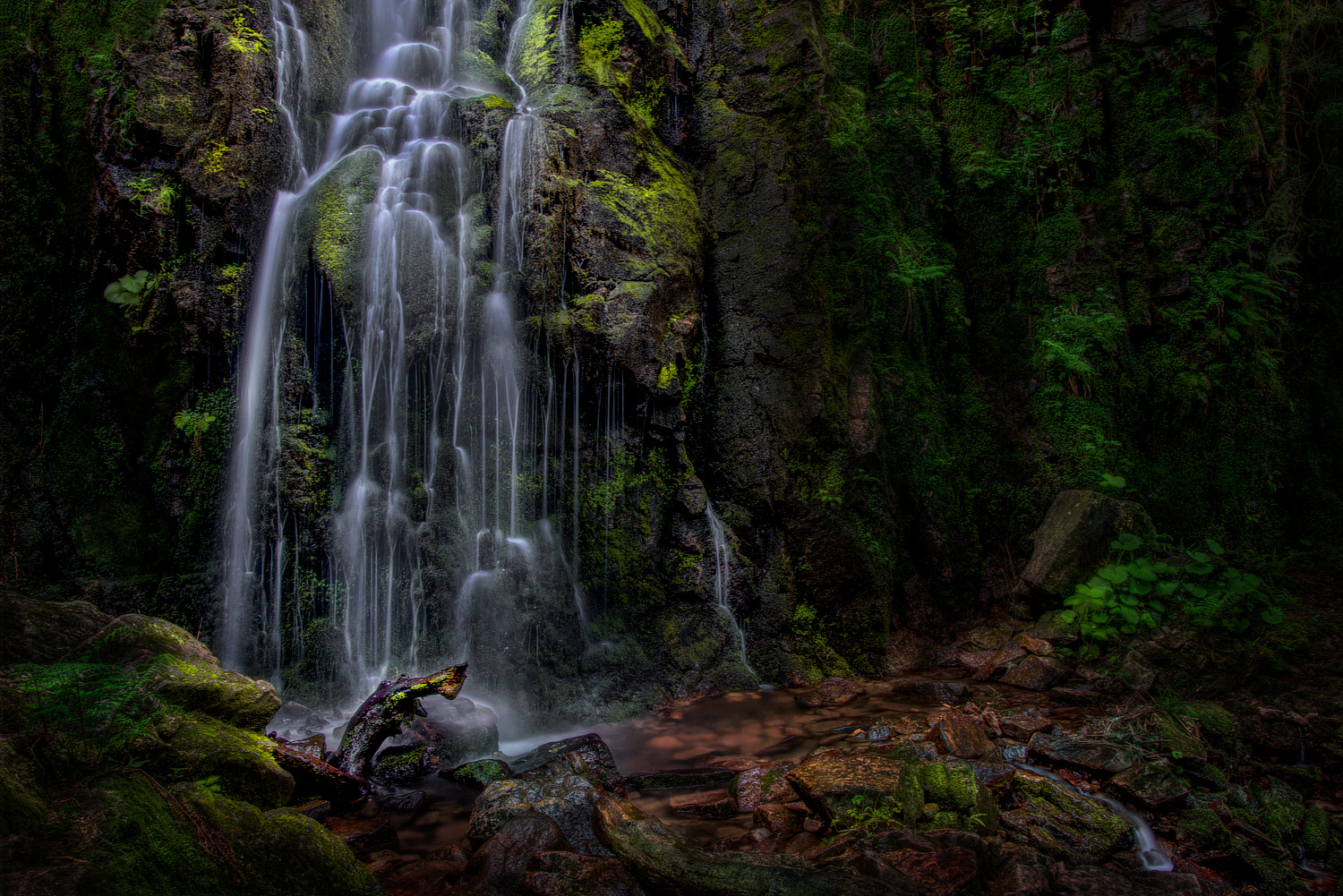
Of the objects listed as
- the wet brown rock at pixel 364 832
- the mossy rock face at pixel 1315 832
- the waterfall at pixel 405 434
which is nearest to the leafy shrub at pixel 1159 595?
the mossy rock face at pixel 1315 832

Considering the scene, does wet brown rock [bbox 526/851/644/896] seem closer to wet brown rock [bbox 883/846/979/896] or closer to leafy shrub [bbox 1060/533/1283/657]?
wet brown rock [bbox 883/846/979/896]

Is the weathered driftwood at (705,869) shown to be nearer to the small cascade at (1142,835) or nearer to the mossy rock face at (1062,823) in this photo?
the mossy rock face at (1062,823)

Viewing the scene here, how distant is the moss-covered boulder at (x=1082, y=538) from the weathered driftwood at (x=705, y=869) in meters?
5.28

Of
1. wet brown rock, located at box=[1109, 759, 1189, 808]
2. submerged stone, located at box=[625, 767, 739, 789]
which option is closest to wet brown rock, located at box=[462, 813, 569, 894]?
submerged stone, located at box=[625, 767, 739, 789]

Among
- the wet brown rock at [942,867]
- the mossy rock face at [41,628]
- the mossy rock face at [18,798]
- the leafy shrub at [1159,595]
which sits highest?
the mossy rock face at [41,628]

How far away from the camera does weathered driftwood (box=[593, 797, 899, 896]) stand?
2885mm

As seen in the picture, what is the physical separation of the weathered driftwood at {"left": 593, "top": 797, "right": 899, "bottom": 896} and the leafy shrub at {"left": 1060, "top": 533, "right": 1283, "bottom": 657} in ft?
15.0

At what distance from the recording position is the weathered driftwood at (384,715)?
4758 millimetres

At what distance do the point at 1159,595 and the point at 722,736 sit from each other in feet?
14.6

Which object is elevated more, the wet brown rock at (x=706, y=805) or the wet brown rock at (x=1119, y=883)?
the wet brown rock at (x=1119, y=883)

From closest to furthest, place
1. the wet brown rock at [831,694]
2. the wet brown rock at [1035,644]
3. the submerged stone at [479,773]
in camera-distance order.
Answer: the submerged stone at [479,773]
the wet brown rock at [831,694]
the wet brown rock at [1035,644]

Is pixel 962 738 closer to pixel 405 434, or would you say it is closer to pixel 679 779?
pixel 679 779

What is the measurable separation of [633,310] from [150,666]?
5085 mm

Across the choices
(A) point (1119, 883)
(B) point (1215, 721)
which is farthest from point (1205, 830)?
(B) point (1215, 721)
